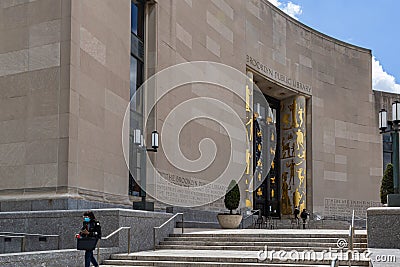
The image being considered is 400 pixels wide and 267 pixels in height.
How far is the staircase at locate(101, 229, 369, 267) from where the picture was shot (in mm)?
13547

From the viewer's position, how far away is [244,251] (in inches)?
622

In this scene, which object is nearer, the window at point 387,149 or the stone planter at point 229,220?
the stone planter at point 229,220

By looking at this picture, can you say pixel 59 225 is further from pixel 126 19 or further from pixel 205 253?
pixel 126 19

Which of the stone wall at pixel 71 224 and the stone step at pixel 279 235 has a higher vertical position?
the stone wall at pixel 71 224

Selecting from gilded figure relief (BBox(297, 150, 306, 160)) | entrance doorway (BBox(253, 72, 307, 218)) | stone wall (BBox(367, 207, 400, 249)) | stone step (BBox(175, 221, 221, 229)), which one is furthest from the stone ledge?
gilded figure relief (BBox(297, 150, 306, 160))

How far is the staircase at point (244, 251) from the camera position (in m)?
13.5

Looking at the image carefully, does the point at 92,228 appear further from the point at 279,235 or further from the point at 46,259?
the point at 279,235

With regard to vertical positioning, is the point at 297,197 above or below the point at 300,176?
below

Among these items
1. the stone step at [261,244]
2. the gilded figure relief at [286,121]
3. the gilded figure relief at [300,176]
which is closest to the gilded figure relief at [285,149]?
the gilded figure relief at [286,121]

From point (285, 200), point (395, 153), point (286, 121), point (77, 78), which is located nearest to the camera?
point (395, 153)

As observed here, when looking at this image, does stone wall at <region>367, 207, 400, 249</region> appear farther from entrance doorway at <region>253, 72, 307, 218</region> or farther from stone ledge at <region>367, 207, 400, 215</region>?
entrance doorway at <region>253, 72, 307, 218</region>

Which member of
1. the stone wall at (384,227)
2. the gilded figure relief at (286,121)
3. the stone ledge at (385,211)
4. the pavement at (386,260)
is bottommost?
the pavement at (386,260)

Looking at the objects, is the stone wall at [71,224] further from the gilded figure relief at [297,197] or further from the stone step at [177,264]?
the gilded figure relief at [297,197]

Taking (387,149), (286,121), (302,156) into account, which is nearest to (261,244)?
(302,156)
